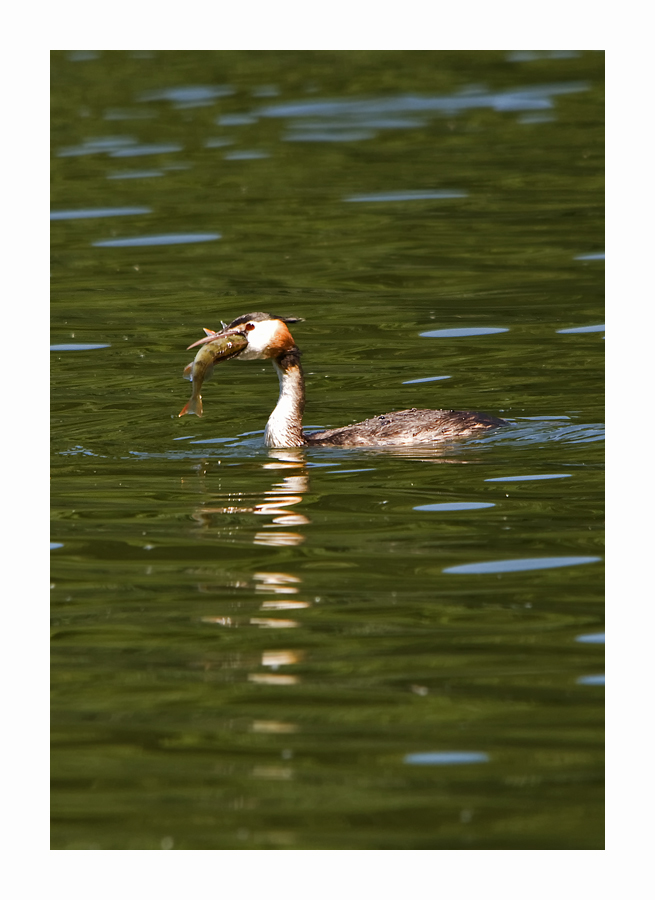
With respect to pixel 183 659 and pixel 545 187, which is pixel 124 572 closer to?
pixel 183 659

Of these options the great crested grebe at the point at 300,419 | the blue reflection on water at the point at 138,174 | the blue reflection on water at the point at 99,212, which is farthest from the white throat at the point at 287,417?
the blue reflection on water at the point at 138,174

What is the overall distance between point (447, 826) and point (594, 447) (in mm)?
5954

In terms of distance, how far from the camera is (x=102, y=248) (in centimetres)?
1922

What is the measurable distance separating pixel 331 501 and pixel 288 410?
2005 millimetres

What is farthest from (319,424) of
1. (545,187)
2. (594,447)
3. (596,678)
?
(545,187)

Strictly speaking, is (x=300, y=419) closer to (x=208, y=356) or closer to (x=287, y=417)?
(x=287, y=417)

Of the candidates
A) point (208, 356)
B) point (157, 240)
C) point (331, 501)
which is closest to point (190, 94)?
point (157, 240)

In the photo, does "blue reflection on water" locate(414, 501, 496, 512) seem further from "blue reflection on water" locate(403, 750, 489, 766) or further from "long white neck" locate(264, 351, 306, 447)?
"blue reflection on water" locate(403, 750, 489, 766)

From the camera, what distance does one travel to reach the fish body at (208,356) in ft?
38.1

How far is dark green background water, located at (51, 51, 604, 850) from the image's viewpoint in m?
6.27

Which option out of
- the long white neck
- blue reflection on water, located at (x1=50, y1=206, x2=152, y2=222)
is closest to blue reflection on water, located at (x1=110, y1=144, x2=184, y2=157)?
blue reflection on water, located at (x1=50, y1=206, x2=152, y2=222)

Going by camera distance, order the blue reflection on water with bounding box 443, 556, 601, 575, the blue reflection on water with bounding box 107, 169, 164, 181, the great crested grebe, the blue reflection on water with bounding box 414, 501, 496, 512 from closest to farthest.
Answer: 1. the blue reflection on water with bounding box 443, 556, 601, 575
2. the blue reflection on water with bounding box 414, 501, 496, 512
3. the great crested grebe
4. the blue reflection on water with bounding box 107, 169, 164, 181

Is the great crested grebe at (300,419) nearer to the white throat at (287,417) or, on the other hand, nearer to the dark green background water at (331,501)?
the white throat at (287,417)

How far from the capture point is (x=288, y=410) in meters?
12.2
